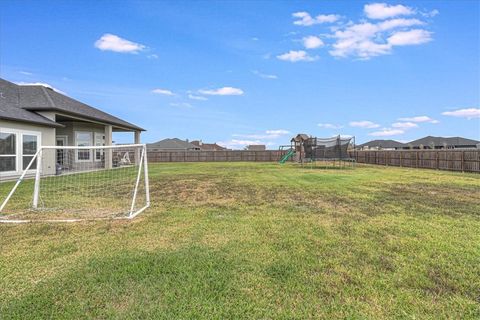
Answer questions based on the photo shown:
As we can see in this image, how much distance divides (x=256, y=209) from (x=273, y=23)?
11.9 m

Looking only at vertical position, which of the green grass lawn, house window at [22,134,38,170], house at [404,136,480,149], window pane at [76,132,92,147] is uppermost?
house at [404,136,480,149]

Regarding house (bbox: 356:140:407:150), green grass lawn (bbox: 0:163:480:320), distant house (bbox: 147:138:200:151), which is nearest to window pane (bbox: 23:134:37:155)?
green grass lawn (bbox: 0:163:480:320)

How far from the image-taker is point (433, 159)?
19625mm

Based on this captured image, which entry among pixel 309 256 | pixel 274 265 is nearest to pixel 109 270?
pixel 274 265

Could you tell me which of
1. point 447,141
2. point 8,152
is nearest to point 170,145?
point 8,152

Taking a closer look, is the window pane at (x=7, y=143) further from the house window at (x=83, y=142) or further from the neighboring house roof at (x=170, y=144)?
the neighboring house roof at (x=170, y=144)

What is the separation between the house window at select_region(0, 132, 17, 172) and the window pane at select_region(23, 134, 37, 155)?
510 mm

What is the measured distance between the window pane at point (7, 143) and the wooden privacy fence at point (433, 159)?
22.6 m

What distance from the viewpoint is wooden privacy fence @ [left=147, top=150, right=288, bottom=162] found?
114ft

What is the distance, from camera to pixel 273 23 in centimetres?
1509

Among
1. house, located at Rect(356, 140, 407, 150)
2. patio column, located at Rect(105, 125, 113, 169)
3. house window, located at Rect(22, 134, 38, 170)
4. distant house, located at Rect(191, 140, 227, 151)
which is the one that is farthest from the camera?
distant house, located at Rect(191, 140, 227, 151)

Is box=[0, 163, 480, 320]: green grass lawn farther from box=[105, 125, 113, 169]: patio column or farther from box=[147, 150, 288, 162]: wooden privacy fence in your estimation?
box=[147, 150, 288, 162]: wooden privacy fence

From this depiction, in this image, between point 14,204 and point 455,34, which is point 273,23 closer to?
point 455,34

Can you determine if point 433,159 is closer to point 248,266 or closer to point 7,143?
point 248,266
